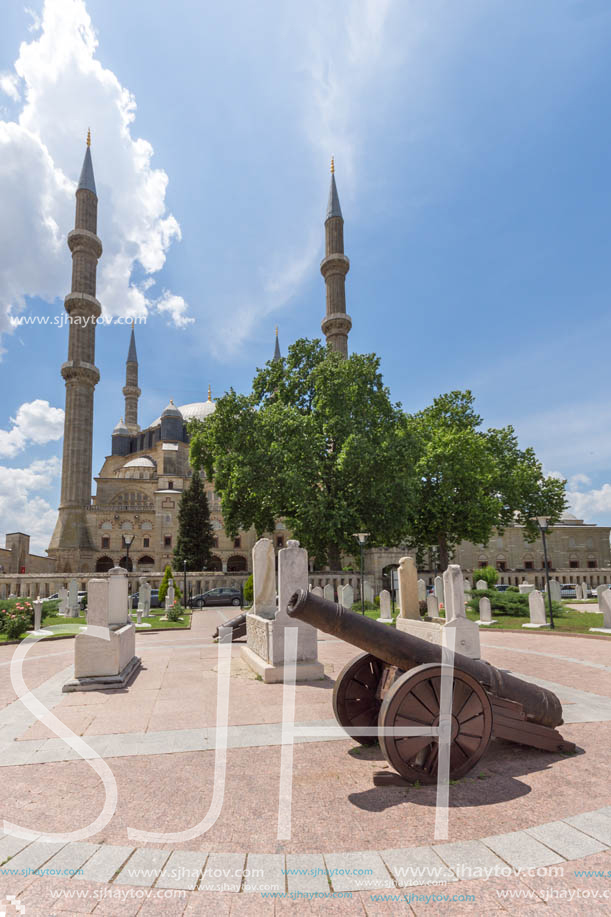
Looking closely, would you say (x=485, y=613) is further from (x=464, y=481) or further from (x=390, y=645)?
(x=390, y=645)

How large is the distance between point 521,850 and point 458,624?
661 centimetres

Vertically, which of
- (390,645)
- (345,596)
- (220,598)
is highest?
(390,645)

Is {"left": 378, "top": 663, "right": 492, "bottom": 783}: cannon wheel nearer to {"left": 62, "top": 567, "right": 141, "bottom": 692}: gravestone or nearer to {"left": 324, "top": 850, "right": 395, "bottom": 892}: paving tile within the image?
{"left": 324, "top": 850, "right": 395, "bottom": 892}: paving tile

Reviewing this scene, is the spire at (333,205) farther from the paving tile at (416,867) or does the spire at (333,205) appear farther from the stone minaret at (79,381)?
the paving tile at (416,867)

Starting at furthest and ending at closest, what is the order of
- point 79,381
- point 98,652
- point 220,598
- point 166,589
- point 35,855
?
point 79,381 < point 166,589 < point 220,598 < point 98,652 < point 35,855

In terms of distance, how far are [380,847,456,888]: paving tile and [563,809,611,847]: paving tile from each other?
42.0 inches

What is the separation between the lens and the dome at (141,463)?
67.1m

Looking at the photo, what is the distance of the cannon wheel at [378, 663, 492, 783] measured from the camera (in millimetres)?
4016

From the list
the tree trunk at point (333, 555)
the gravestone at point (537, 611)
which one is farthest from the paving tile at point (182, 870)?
the tree trunk at point (333, 555)

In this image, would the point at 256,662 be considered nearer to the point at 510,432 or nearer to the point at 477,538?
the point at 477,538

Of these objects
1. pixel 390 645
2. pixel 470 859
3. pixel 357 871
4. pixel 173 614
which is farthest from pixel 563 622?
pixel 357 871

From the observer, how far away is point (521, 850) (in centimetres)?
309

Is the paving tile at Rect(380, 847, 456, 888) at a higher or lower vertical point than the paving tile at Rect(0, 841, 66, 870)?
lower

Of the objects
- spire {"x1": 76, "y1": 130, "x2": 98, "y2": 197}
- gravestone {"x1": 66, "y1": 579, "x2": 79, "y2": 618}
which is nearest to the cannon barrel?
gravestone {"x1": 66, "y1": 579, "x2": 79, "y2": 618}
